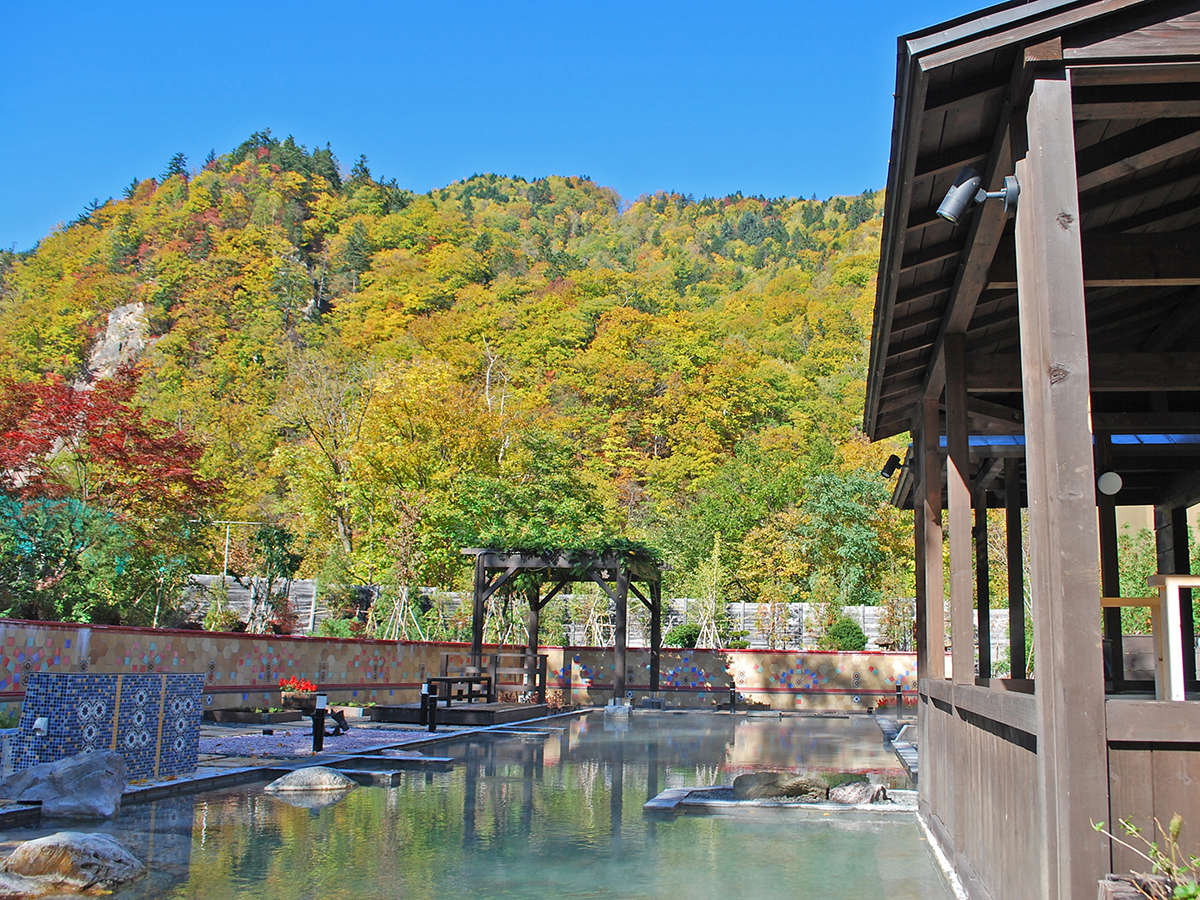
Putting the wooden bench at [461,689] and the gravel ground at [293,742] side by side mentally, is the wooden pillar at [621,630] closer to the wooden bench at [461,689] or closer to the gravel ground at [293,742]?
the wooden bench at [461,689]

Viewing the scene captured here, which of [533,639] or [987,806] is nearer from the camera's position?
[987,806]

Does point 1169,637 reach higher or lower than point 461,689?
higher

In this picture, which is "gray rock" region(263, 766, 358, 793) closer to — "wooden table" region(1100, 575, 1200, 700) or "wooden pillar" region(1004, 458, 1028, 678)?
"wooden pillar" region(1004, 458, 1028, 678)

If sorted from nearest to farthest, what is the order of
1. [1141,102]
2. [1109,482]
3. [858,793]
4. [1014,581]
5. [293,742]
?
[1141,102], [1109,482], [858,793], [1014,581], [293,742]

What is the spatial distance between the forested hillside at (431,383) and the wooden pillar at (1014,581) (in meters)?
13.4

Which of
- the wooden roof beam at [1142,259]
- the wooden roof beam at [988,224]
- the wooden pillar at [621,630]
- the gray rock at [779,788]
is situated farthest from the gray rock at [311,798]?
the wooden pillar at [621,630]

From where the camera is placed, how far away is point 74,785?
8.01 m

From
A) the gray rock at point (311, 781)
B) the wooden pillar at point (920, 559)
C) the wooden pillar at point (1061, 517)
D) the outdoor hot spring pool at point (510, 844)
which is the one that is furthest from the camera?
the gray rock at point (311, 781)

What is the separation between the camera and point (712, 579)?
105 ft

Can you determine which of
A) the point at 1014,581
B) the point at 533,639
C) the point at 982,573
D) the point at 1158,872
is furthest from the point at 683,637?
the point at 1158,872

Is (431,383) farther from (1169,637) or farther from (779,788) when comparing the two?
(1169,637)

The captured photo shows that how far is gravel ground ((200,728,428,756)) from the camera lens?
497 inches

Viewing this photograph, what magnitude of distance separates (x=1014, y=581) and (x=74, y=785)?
924cm

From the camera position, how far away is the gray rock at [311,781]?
9.72m
